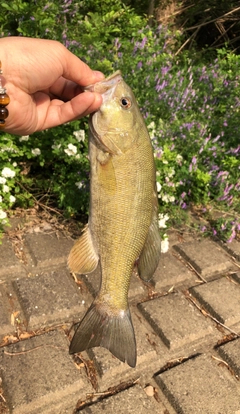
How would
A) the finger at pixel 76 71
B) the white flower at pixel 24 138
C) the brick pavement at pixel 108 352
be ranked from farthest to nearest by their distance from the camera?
the white flower at pixel 24 138 < the brick pavement at pixel 108 352 < the finger at pixel 76 71

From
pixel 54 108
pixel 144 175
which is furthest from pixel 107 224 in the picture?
pixel 54 108

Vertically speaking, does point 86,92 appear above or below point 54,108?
above

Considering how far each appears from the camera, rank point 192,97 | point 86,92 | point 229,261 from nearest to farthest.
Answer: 1. point 86,92
2. point 229,261
3. point 192,97

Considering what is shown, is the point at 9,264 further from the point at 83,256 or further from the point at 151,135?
the point at 151,135

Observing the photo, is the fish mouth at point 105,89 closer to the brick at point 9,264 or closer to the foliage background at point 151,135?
the foliage background at point 151,135

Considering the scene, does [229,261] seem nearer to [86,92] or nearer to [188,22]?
[86,92]

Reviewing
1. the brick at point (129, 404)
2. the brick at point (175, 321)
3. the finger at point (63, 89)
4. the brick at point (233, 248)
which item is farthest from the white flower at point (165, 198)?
the brick at point (129, 404)
